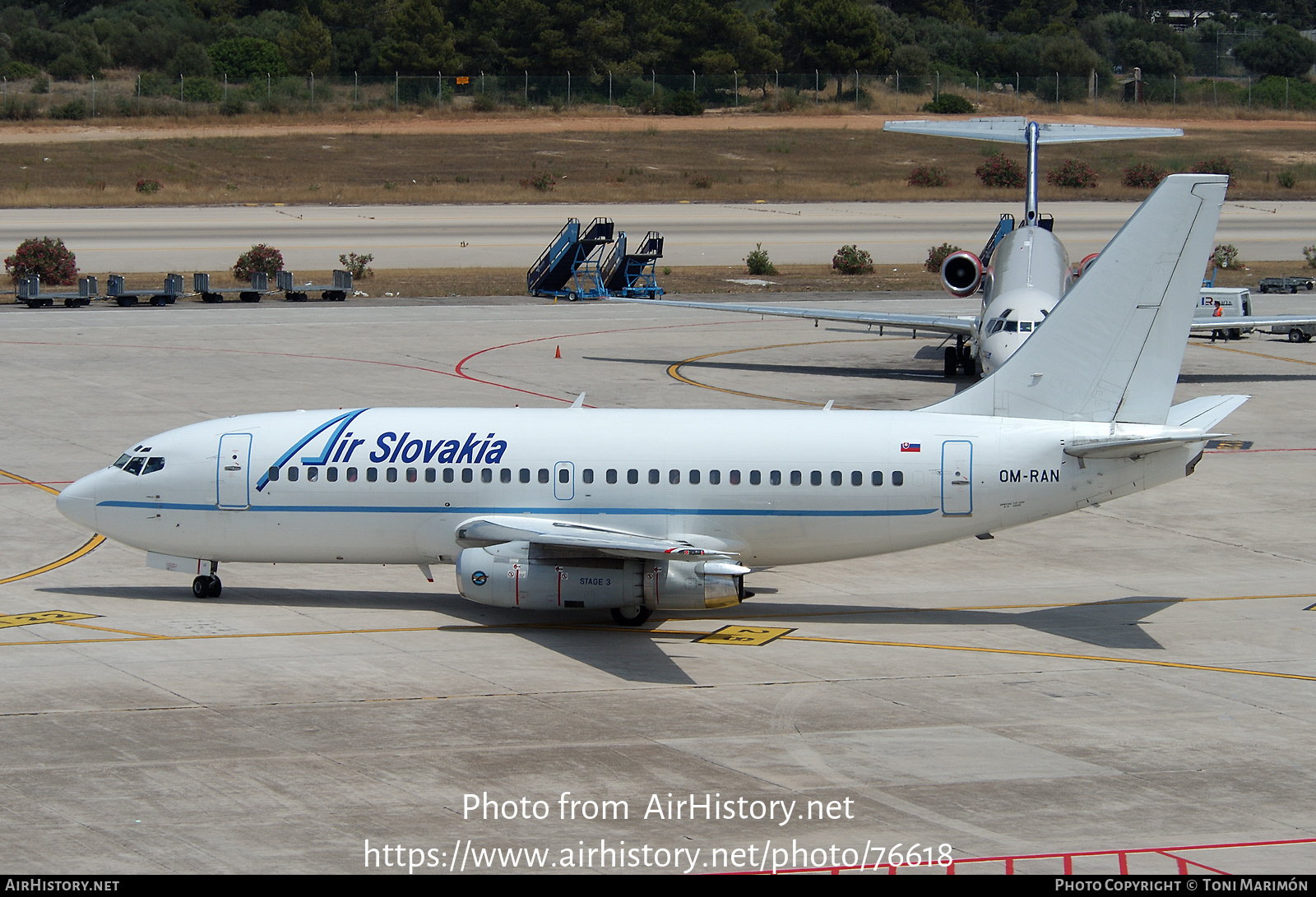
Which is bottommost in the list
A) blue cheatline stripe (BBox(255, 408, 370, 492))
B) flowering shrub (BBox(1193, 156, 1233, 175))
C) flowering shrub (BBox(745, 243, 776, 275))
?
blue cheatline stripe (BBox(255, 408, 370, 492))

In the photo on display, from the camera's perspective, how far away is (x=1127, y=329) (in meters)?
27.4

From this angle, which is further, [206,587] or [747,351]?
[747,351]

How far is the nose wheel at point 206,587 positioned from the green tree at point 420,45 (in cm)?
13146

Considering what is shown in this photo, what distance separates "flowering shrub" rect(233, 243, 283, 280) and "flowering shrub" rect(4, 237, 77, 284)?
8.69m

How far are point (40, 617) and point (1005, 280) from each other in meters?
33.5

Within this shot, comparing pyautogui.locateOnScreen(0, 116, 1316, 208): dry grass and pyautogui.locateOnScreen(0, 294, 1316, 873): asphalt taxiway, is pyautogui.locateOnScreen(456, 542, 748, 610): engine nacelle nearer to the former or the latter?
pyautogui.locateOnScreen(0, 294, 1316, 873): asphalt taxiway

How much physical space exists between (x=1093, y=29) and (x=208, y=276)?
5889 inches

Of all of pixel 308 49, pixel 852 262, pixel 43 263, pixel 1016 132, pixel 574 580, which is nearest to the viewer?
pixel 574 580

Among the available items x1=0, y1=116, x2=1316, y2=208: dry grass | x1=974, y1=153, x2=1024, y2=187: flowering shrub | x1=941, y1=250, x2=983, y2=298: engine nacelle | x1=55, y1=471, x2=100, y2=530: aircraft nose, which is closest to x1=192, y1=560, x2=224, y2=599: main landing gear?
x1=55, y1=471, x2=100, y2=530: aircraft nose

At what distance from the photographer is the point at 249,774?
1989cm

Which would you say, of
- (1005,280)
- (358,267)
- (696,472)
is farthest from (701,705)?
(358,267)

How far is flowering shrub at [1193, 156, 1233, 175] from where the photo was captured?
12765 centimetres

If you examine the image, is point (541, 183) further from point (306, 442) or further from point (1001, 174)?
point (306, 442)

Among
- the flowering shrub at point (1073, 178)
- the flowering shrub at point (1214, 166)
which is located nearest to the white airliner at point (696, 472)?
the flowering shrub at point (1073, 178)
